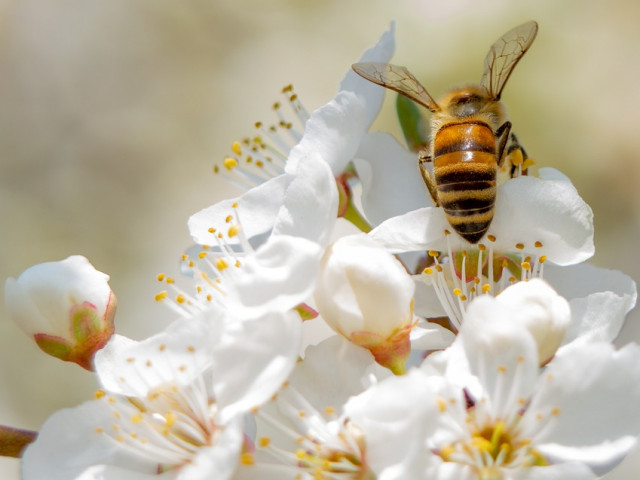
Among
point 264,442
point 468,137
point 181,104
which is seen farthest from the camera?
point 181,104

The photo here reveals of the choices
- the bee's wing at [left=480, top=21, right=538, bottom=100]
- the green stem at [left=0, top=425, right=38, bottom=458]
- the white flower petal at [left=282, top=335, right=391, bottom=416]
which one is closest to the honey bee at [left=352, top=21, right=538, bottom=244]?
the bee's wing at [left=480, top=21, right=538, bottom=100]

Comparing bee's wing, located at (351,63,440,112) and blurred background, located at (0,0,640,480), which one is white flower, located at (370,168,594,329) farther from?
blurred background, located at (0,0,640,480)

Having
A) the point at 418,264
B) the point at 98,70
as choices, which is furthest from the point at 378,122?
the point at 418,264

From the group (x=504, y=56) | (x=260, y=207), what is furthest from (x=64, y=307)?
(x=504, y=56)

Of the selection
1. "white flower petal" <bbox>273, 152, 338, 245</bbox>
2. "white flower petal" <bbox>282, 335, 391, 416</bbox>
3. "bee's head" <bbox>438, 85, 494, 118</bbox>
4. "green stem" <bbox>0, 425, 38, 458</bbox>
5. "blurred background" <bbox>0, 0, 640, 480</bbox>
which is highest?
"blurred background" <bbox>0, 0, 640, 480</bbox>

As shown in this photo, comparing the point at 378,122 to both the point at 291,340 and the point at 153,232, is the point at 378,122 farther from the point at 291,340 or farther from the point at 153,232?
the point at 291,340

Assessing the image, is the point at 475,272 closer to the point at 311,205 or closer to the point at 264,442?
the point at 311,205
